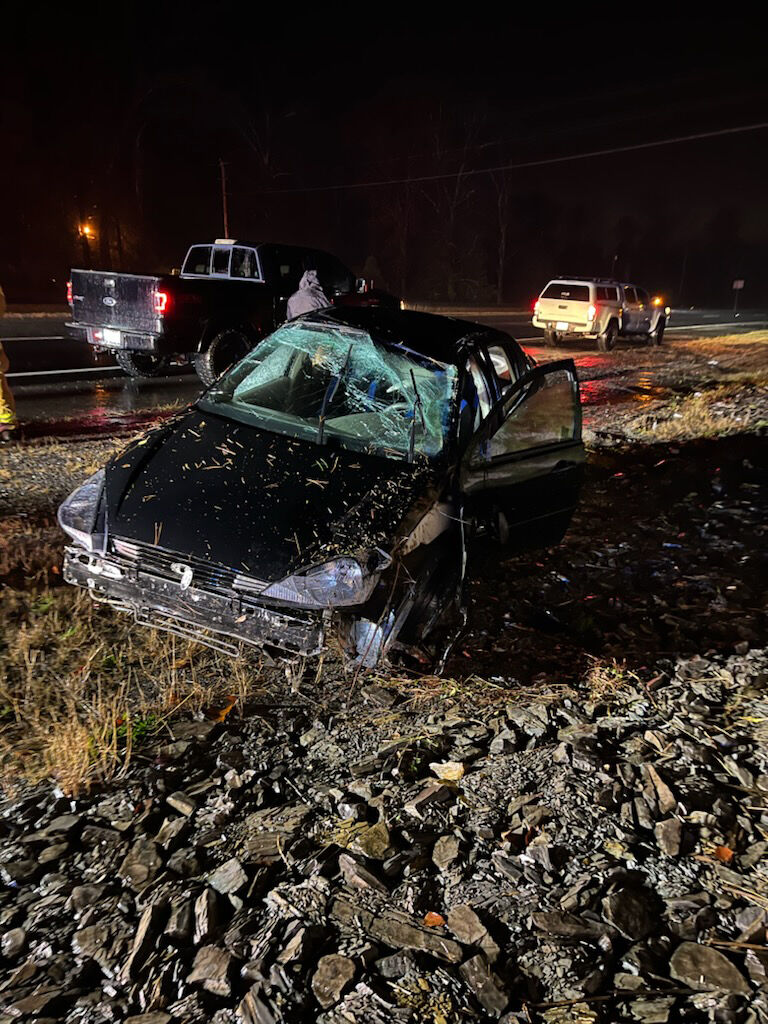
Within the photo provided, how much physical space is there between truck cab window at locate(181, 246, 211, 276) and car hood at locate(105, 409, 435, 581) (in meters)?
8.41

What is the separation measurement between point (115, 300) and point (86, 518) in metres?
6.84

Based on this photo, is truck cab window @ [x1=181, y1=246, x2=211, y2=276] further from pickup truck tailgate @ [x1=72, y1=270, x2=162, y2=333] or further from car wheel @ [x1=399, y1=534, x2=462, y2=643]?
car wheel @ [x1=399, y1=534, x2=462, y2=643]

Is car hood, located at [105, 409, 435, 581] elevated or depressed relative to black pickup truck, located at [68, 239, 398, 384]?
depressed

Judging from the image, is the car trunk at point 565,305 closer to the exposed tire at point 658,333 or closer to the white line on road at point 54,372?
the exposed tire at point 658,333

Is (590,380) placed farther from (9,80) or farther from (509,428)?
(9,80)

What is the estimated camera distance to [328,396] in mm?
4418

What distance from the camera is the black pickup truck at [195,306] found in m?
9.15

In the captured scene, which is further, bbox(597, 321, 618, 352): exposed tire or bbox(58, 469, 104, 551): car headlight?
bbox(597, 321, 618, 352): exposed tire

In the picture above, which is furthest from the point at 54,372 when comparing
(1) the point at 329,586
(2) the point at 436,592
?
(1) the point at 329,586

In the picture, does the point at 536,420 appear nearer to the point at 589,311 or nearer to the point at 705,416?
the point at 705,416

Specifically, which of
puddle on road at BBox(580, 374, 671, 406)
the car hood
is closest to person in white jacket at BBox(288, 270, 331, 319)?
puddle on road at BBox(580, 374, 671, 406)

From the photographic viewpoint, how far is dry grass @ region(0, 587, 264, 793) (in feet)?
9.30

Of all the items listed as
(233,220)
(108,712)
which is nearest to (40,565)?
(108,712)

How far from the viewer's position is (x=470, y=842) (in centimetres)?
257
